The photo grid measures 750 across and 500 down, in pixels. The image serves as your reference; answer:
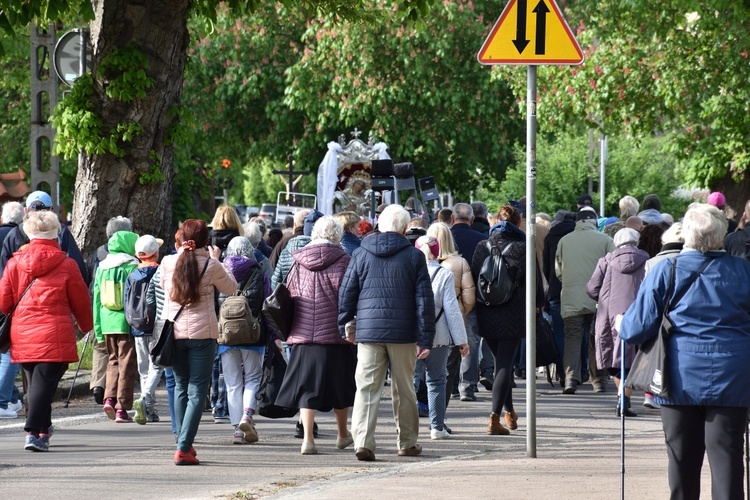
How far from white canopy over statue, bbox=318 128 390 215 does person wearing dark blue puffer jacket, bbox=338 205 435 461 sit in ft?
66.6

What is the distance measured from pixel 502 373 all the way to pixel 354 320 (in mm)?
1966

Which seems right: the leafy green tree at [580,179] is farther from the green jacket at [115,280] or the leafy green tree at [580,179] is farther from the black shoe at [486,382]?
the green jacket at [115,280]

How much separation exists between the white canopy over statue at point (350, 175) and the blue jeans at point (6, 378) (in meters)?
17.9

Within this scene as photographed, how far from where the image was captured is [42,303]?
1012 centimetres

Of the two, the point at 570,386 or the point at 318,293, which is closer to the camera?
the point at 318,293

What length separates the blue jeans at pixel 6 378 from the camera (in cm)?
1227

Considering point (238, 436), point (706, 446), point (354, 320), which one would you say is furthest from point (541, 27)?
point (238, 436)

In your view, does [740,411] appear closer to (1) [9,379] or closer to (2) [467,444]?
(2) [467,444]

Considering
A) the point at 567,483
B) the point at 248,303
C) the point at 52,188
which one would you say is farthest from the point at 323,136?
the point at 567,483

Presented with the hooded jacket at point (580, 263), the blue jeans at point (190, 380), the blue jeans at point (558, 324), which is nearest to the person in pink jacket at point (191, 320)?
the blue jeans at point (190, 380)

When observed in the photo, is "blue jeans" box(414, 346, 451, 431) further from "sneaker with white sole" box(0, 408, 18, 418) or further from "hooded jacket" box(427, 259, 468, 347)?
"sneaker with white sole" box(0, 408, 18, 418)

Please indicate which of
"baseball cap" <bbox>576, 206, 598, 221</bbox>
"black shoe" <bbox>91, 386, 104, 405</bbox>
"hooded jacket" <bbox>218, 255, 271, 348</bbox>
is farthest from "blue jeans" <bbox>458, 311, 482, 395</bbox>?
"black shoe" <bbox>91, 386, 104, 405</bbox>

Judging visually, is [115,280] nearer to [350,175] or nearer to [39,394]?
A: [39,394]

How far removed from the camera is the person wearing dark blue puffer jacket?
9.65 meters
